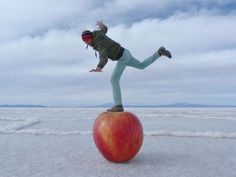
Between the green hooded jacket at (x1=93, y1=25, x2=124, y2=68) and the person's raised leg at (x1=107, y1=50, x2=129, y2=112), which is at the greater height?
the green hooded jacket at (x1=93, y1=25, x2=124, y2=68)

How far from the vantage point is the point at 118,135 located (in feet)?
14.8

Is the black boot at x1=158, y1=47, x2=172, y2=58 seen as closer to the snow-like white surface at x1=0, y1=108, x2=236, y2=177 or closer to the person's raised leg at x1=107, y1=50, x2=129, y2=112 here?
the person's raised leg at x1=107, y1=50, x2=129, y2=112

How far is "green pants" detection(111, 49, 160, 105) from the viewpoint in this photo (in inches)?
194

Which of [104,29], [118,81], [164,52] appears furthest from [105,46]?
[164,52]

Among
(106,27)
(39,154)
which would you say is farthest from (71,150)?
(106,27)

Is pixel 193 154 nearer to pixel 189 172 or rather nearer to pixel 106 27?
pixel 189 172

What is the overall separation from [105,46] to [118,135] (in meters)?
1.27

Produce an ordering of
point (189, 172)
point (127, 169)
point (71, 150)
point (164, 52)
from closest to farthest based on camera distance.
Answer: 1. point (189, 172)
2. point (127, 169)
3. point (164, 52)
4. point (71, 150)

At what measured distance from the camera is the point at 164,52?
16.5 ft

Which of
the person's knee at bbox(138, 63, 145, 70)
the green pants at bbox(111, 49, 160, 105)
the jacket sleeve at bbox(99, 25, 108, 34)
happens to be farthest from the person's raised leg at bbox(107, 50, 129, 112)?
the jacket sleeve at bbox(99, 25, 108, 34)

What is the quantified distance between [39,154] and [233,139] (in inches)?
157

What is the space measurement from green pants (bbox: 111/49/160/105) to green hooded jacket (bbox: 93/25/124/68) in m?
0.09

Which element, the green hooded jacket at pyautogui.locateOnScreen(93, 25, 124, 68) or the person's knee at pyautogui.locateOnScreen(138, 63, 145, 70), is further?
the person's knee at pyautogui.locateOnScreen(138, 63, 145, 70)

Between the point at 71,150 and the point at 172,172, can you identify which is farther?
the point at 71,150
